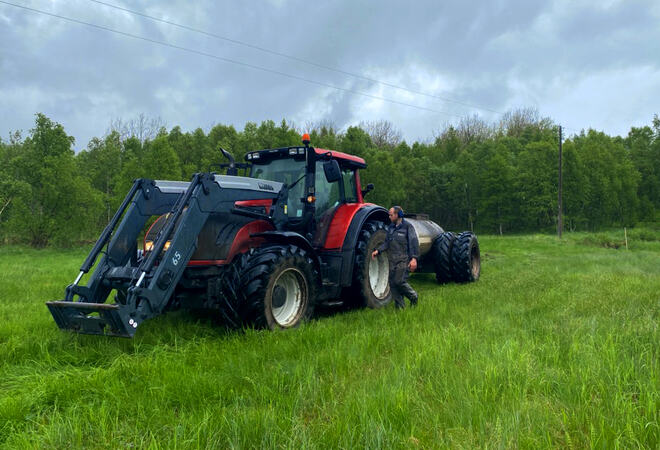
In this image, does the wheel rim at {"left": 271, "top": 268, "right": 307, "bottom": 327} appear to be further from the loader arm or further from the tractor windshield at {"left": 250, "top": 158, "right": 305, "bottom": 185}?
the tractor windshield at {"left": 250, "top": 158, "right": 305, "bottom": 185}

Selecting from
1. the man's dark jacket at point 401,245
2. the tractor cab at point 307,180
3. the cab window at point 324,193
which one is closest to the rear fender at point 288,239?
the tractor cab at point 307,180

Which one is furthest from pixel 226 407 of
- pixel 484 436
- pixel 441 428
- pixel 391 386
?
pixel 484 436

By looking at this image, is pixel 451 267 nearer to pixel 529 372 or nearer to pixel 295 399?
pixel 529 372

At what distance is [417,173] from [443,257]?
40589 mm

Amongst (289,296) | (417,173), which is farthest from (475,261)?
(417,173)

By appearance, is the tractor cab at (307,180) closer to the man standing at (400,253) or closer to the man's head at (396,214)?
the man's head at (396,214)

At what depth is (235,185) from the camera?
17.5ft

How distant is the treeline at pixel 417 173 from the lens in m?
24.1

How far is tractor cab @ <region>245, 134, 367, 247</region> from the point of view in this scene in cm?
627

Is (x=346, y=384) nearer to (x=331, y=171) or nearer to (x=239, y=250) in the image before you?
(x=239, y=250)

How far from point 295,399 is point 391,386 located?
649mm

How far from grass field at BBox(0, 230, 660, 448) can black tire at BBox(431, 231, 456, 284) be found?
418cm

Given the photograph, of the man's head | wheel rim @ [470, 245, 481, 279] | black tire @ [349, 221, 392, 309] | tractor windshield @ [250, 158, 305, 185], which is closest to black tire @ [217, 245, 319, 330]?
black tire @ [349, 221, 392, 309]

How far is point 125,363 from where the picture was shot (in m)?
3.78
